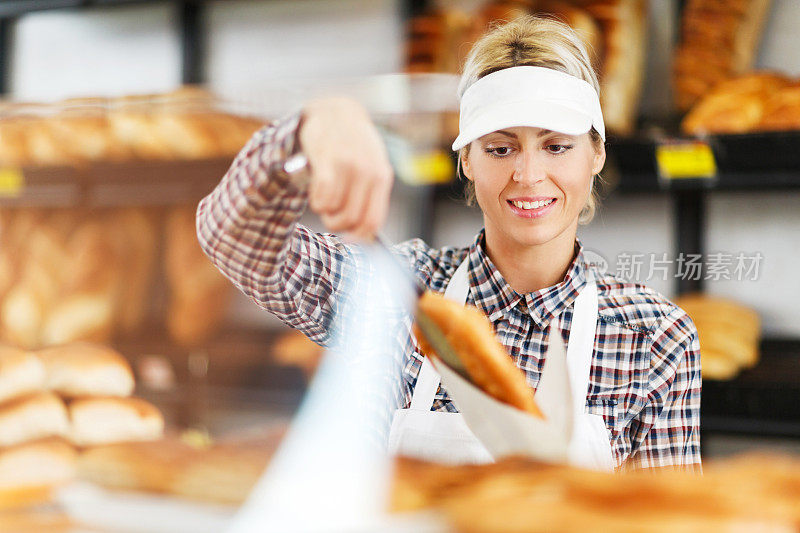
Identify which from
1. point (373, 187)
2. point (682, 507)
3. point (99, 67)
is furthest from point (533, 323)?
point (99, 67)

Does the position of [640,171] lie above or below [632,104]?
below

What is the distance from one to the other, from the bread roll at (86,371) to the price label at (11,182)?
9 centimetres

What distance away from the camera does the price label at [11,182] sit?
344 millimetres

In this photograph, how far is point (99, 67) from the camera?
2551 millimetres

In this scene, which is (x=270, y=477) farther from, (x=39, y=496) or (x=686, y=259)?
(x=686, y=259)

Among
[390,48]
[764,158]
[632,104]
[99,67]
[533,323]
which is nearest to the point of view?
[533,323]

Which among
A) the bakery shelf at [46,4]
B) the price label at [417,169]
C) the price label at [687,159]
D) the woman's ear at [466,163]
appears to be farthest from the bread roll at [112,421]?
the bakery shelf at [46,4]

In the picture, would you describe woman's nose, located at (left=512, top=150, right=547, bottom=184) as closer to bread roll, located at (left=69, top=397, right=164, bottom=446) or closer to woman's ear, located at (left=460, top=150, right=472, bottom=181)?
woman's ear, located at (left=460, top=150, right=472, bottom=181)

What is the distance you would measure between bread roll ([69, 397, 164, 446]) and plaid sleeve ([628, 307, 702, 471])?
2.51 feet

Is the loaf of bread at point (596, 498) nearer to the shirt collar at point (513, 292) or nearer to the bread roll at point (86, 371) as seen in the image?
the bread roll at point (86, 371)

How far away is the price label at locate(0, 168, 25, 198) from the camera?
1.13 feet

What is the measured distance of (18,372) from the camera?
0.29m

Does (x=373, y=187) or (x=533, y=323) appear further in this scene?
(x=533, y=323)

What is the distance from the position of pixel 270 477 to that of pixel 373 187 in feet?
0.59
